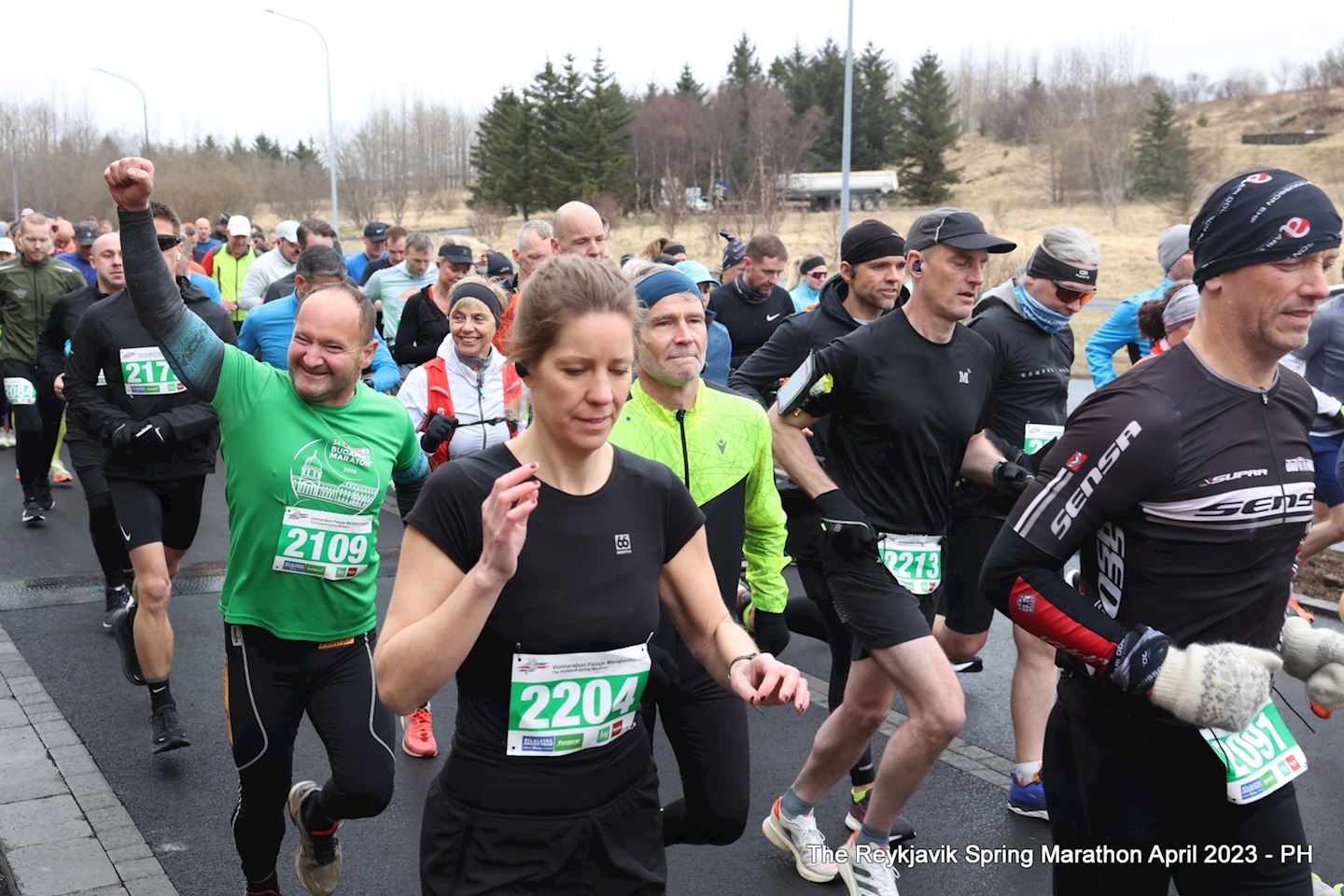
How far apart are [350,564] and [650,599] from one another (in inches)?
69.2

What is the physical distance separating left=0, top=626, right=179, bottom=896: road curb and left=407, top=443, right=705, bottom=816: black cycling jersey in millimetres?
2283

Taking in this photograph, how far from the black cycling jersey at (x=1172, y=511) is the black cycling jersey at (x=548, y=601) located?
2.99 feet

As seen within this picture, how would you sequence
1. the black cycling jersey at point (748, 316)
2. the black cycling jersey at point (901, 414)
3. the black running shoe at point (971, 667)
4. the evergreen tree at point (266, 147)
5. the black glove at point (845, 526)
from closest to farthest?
the black glove at point (845, 526), the black cycling jersey at point (901, 414), the black running shoe at point (971, 667), the black cycling jersey at point (748, 316), the evergreen tree at point (266, 147)

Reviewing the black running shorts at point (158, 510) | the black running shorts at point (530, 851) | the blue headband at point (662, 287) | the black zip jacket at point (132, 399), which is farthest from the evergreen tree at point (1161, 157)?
the black running shorts at point (530, 851)

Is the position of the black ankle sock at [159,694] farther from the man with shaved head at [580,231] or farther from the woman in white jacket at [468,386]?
the man with shaved head at [580,231]

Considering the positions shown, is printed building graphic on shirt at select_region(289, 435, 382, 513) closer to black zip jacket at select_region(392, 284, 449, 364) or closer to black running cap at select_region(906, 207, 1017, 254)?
black running cap at select_region(906, 207, 1017, 254)

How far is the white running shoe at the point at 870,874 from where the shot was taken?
4.25 metres

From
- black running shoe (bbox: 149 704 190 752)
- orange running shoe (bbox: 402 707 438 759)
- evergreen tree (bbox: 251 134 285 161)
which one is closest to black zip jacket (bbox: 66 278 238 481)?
black running shoe (bbox: 149 704 190 752)

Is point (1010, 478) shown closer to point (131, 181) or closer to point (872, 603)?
point (872, 603)

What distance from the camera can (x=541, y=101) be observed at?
210 ft

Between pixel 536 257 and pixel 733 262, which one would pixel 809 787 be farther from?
A: pixel 733 262

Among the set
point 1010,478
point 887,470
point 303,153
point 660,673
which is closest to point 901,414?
point 887,470

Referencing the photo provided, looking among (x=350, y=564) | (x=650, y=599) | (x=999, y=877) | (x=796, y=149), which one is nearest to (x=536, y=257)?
(x=350, y=564)

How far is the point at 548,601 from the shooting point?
8.25 ft
